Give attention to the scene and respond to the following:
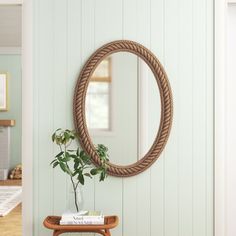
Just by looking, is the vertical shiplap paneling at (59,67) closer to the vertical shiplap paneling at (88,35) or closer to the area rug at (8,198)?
the vertical shiplap paneling at (88,35)

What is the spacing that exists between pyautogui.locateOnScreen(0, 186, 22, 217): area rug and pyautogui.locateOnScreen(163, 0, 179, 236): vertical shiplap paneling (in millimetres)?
2593

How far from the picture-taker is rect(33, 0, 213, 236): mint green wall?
274 centimetres

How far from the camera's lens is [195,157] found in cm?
279

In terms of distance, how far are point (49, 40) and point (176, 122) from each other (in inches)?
39.9

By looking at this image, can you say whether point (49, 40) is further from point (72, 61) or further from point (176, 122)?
point (176, 122)

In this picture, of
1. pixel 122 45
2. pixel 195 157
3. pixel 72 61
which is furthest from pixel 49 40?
pixel 195 157

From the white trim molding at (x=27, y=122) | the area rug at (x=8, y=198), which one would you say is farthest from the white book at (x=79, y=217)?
the area rug at (x=8, y=198)

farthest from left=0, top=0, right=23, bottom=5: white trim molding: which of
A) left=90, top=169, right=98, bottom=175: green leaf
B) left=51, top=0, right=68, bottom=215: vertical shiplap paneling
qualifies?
left=90, top=169, right=98, bottom=175: green leaf

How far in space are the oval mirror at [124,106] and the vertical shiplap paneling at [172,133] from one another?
0.20ft

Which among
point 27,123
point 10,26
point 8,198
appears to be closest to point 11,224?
point 8,198

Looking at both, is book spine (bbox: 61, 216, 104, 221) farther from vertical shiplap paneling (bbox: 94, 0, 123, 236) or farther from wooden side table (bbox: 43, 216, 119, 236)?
vertical shiplap paneling (bbox: 94, 0, 123, 236)

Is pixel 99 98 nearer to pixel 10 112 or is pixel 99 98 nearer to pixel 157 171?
pixel 157 171

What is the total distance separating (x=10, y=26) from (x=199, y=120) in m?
3.96

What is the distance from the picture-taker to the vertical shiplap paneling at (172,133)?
9.11 ft
